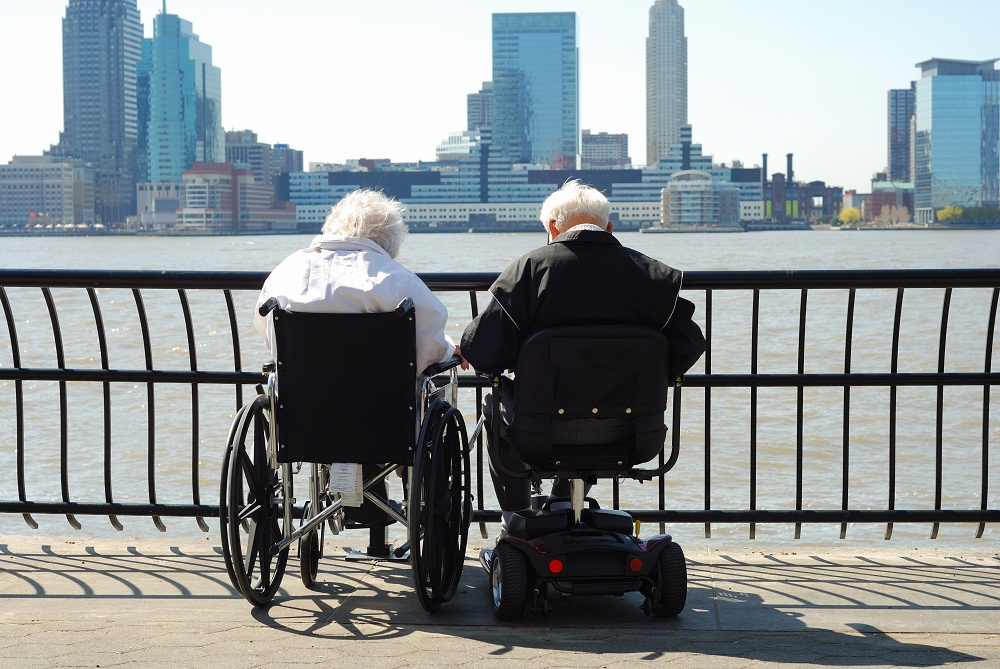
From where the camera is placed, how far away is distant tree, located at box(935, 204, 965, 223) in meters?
171

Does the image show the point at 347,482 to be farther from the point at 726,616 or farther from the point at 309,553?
the point at 726,616

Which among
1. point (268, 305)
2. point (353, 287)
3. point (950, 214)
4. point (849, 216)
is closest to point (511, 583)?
point (353, 287)

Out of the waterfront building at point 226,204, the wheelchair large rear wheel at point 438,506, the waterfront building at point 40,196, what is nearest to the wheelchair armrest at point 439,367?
the wheelchair large rear wheel at point 438,506

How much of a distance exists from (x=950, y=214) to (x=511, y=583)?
597 ft

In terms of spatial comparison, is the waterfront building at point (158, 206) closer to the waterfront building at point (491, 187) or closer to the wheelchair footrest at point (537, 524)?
the waterfront building at point (491, 187)

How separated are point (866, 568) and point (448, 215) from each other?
578 feet

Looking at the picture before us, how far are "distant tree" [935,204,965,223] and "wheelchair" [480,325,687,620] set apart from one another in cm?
17783

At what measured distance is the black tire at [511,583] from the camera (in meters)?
3.62


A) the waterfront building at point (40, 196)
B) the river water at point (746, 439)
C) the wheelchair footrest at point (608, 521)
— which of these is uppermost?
the waterfront building at point (40, 196)

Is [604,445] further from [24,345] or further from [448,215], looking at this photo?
[448,215]

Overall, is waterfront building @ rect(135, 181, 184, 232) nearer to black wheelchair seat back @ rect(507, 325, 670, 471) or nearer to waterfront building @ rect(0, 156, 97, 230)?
waterfront building @ rect(0, 156, 97, 230)

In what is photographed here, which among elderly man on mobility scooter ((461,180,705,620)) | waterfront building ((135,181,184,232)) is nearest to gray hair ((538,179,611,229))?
elderly man on mobility scooter ((461,180,705,620))

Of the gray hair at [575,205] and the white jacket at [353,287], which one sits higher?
the gray hair at [575,205]

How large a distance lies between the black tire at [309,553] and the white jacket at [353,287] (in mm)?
592
